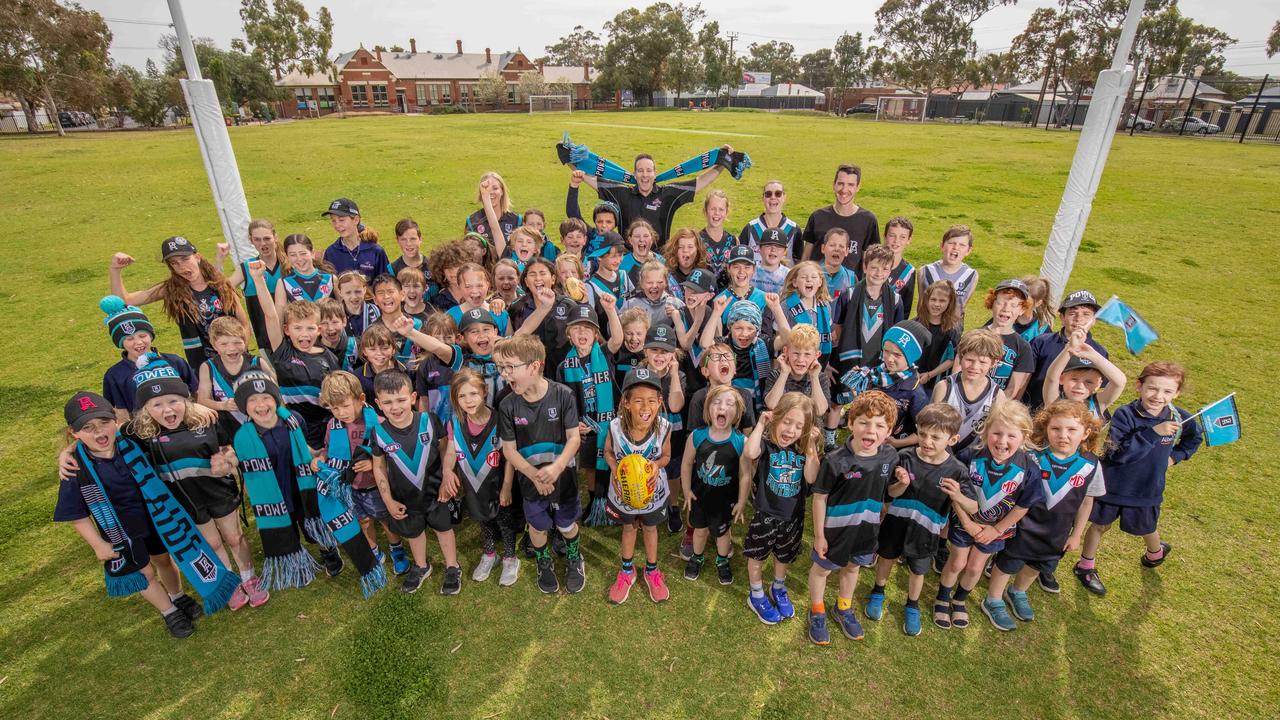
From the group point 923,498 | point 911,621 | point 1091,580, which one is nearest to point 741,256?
point 923,498

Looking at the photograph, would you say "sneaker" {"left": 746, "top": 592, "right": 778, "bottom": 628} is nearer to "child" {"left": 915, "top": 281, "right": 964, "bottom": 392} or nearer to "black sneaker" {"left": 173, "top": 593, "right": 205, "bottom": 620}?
"child" {"left": 915, "top": 281, "right": 964, "bottom": 392}

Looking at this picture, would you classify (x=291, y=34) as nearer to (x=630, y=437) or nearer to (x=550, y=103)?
(x=550, y=103)

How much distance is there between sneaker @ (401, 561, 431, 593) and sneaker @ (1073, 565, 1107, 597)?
520 cm

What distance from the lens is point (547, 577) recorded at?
14.7 feet

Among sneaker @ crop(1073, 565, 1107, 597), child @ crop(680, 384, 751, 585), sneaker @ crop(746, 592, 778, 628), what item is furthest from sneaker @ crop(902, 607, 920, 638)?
sneaker @ crop(1073, 565, 1107, 597)

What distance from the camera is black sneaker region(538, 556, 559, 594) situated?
446cm

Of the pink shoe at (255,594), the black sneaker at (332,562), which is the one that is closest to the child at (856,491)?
the black sneaker at (332,562)

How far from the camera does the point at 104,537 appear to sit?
12.4ft

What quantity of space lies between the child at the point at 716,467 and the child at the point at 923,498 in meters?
1.04

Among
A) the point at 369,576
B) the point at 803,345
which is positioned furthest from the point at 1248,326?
the point at 369,576

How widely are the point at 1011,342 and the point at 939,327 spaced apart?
0.58 m

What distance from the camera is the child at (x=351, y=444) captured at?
13.0 feet

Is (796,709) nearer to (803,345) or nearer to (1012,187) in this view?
(803,345)

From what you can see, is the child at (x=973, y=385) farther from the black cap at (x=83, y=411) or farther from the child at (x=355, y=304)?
the black cap at (x=83, y=411)
